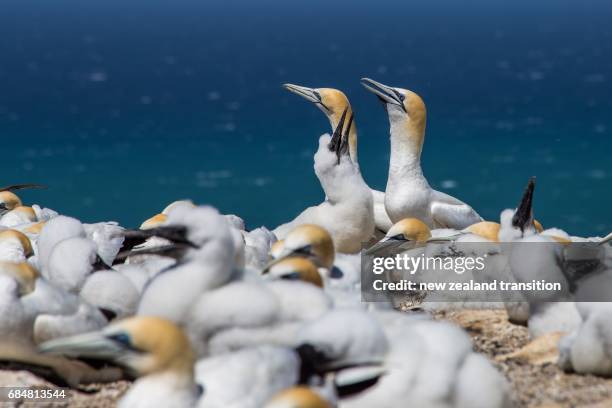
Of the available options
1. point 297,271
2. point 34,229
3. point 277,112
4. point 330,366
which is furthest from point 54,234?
point 277,112

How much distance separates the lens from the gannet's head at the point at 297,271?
21.3ft

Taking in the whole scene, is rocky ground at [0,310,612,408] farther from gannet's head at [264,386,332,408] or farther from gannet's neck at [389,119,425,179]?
gannet's neck at [389,119,425,179]

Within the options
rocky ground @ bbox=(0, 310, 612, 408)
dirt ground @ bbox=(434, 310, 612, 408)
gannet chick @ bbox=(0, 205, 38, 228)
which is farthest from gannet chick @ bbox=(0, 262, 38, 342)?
gannet chick @ bbox=(0, 205, 38, 228)

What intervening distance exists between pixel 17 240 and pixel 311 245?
237 centimetres

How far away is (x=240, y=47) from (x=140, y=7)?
84.7m

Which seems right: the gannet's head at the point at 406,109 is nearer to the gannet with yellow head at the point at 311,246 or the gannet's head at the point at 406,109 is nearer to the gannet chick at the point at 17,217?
the gannet chick at the point at 17,217

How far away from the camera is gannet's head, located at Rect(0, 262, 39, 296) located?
268 inches

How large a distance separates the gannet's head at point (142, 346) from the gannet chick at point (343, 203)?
3541 mm

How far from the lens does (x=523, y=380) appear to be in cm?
652

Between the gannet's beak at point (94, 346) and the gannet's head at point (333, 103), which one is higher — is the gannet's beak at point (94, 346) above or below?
below

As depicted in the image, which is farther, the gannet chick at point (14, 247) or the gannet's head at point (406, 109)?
the gannet's head at point (406, 109)

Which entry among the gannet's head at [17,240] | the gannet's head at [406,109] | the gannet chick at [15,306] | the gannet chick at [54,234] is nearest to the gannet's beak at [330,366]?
the gannet chick at [15,306]

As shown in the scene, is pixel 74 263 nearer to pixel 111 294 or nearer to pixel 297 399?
pixel 111 294

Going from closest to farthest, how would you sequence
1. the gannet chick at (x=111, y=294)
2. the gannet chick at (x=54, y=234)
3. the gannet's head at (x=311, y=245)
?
the gannet chick at (x=111, y=294)
the gannet's head at (x=311, y=245)
the gannet chick at (x=54, y=234)
